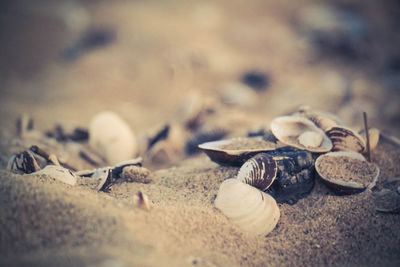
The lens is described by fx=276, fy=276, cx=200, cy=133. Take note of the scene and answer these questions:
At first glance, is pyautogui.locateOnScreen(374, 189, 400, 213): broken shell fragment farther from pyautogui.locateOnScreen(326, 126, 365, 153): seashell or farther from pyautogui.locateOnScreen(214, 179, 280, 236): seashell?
pyautogui.locateOnScreen(214, 179, 280, 236): seashell

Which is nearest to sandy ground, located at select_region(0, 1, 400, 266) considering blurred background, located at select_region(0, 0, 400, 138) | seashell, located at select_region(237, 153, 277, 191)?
blurred background, located at select_region(0, 0, 400, 138)

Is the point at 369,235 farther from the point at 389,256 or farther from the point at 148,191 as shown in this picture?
the point at 148,191

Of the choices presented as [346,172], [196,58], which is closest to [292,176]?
[346,172]

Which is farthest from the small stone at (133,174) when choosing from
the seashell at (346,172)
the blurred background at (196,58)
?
the blurred background at (196,58)

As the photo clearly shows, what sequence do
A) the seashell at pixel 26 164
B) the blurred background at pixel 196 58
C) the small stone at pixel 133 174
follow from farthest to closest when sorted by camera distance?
the blurred background at pixel 196 58, the small stone at pixel 133 174, the seashell at pixel 26 164

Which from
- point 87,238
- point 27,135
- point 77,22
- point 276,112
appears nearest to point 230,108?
point 276,112

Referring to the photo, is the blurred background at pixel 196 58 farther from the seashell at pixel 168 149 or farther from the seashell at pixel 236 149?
the seashell at pixel 236 149
